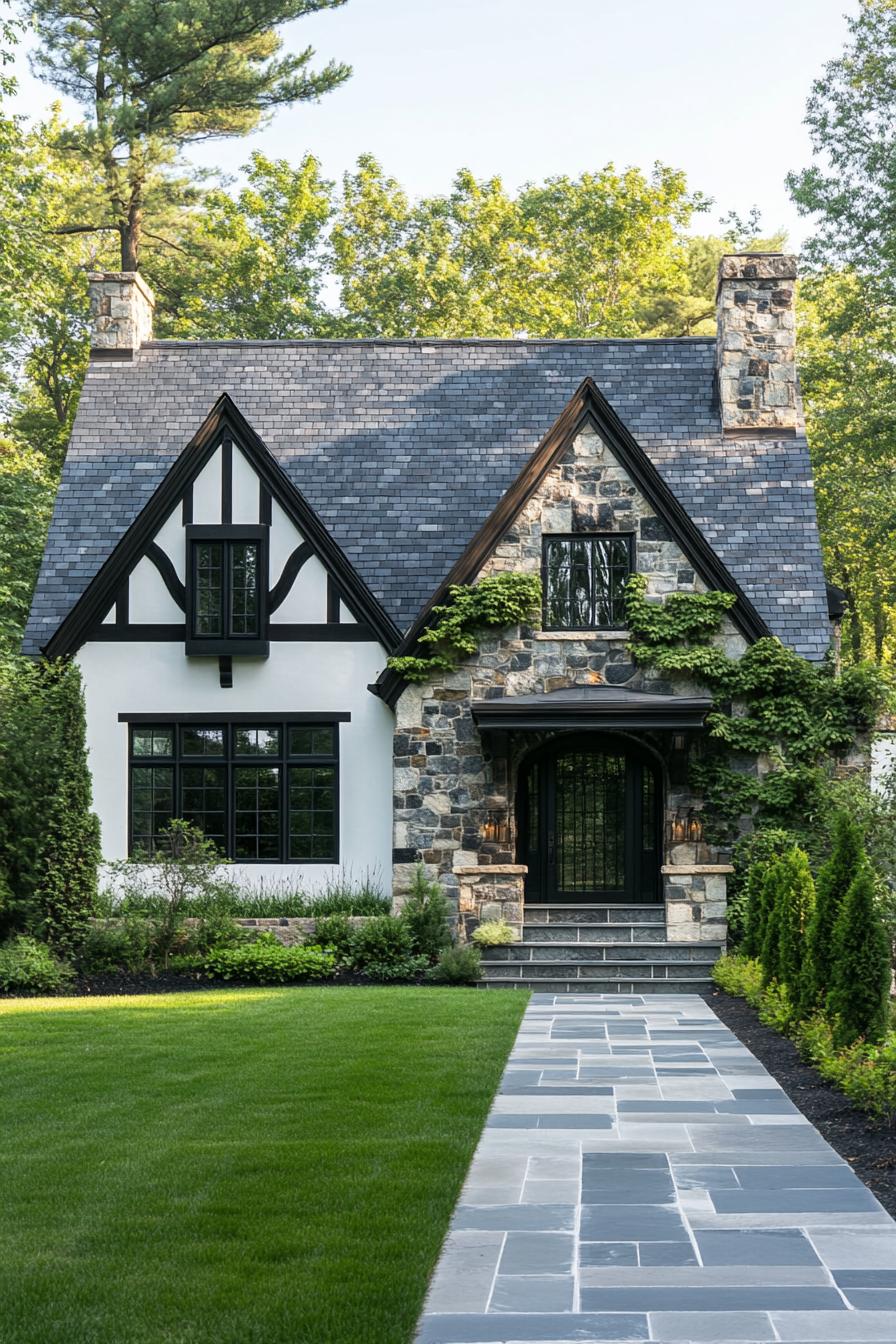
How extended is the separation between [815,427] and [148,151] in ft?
50.8

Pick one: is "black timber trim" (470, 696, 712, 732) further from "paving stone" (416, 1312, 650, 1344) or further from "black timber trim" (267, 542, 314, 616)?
"paving stone" (416, 1312, 650, 1344)

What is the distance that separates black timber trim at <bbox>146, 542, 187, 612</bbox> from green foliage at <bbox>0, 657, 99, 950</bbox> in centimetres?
181

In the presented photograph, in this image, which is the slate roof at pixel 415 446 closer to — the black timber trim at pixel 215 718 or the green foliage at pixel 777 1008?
the black timber trim at pixel 215 718

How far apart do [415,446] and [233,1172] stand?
1425cm

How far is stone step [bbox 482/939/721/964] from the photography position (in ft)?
53.4

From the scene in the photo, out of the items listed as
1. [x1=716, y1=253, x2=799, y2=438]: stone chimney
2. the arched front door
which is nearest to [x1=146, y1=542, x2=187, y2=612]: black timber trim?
the arched front door

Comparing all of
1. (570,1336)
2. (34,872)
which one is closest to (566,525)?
(34,872)

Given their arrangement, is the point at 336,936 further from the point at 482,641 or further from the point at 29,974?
the point at 482,641

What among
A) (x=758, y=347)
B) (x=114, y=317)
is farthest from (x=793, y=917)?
(x=114, y=317)

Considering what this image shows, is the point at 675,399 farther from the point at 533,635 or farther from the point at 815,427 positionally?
the point at 815,427

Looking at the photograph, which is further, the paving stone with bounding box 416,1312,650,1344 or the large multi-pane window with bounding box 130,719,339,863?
the large multi-pane window with bounding box 130,719,339,863

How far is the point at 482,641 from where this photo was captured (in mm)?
17281

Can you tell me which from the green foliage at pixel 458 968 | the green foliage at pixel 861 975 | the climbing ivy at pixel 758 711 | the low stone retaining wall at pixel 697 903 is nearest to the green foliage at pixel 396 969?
the green foliage at pixel 458 968

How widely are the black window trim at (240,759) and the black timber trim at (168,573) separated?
58.3 inches
